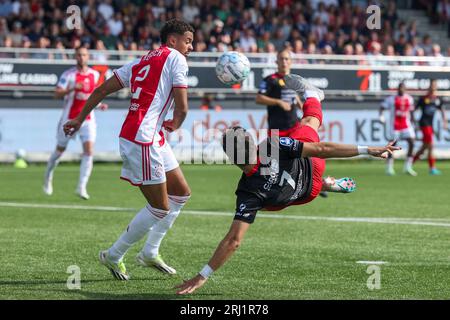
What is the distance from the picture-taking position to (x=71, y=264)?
966cm

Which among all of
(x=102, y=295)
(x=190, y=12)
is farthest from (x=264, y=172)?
(x=190, y=12)

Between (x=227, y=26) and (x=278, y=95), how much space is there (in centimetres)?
1548

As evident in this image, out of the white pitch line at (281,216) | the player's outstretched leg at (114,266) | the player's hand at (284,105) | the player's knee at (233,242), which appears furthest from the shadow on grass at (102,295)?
the player's hand at (284,105)

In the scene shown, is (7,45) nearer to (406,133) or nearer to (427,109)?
(406,133)

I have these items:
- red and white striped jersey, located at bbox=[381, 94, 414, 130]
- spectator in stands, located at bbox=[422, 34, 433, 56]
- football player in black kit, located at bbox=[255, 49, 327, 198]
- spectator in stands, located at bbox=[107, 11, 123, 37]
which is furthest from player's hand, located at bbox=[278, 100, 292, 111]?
spectator in stands, located at bbox=[422, 34, 433, 56]

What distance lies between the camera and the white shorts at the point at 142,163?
859 cm

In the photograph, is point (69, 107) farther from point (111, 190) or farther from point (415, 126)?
point (415, 126)

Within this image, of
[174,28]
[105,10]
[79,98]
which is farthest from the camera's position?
[105,10]

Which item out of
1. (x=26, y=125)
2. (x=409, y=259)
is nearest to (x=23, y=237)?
(x=409, y=259)

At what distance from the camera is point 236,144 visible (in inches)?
310

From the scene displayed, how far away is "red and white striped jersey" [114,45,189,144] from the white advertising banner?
1840cm

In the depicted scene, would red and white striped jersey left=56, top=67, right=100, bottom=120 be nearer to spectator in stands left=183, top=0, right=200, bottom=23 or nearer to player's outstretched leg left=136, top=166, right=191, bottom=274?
player's outstretched leg left=136, top=166, right=191, bottom=274

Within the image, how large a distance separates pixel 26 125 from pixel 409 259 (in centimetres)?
1944

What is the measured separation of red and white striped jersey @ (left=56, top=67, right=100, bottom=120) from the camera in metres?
17.5
